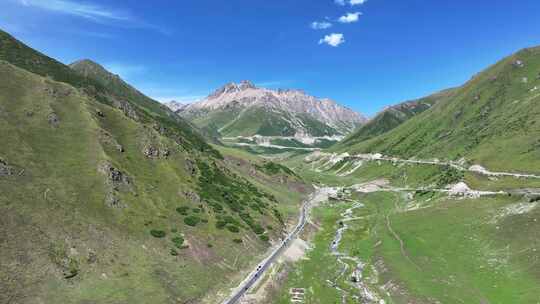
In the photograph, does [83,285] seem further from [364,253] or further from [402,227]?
[402,227]

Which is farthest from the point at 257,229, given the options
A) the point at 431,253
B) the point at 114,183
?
the point at 431,253

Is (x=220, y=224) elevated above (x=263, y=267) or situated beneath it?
elevated above

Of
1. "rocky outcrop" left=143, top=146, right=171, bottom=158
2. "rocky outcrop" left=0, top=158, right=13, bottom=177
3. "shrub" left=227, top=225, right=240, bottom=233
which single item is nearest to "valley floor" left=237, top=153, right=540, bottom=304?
"shrub" left=227, top=225, right=240, bottom=233

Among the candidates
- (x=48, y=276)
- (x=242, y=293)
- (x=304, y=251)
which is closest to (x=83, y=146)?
(x=48, y=276)

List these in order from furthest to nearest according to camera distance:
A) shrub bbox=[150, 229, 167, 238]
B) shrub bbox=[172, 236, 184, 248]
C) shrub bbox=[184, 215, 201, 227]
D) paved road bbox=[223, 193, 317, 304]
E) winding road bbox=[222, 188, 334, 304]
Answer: shrub bbox=[184, 215, 201, 227] → shrub bbox=[172, 236, 184, 248] → shrub bbox=[150, 229, 167, 238] → winding road bbox=[222, 188, 334, 304] → paved road bbox=[223, 193, 317, 304]

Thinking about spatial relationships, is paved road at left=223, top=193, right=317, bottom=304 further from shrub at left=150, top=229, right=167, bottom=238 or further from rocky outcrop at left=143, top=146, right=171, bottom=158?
rocky outcrop at left=143, top=146, right=171, bottom=158

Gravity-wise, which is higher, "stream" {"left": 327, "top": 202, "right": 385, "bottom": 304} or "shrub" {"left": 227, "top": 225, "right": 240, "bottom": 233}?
"shrub" {"left": 227, "top": 225, "right": 240, "bottom": 233}

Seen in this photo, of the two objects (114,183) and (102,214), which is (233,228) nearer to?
(114,183)
